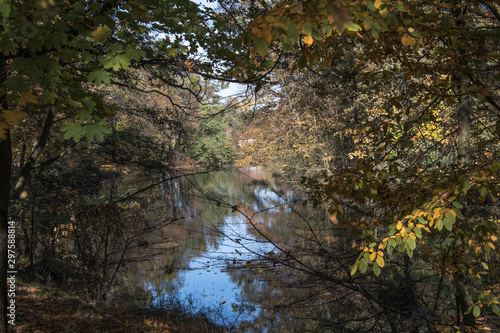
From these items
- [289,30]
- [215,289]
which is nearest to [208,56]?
[289,30]

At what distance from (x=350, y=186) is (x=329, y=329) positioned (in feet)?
18.8

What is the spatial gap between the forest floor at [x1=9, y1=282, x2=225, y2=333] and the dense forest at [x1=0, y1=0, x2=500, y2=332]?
56 mm

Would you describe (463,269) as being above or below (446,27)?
below

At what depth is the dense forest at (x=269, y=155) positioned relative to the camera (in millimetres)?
2355

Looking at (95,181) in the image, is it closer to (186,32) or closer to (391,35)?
(186,32)

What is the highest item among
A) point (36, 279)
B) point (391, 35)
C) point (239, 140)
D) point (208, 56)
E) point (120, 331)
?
point (239, 140)

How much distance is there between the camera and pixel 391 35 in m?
2.86

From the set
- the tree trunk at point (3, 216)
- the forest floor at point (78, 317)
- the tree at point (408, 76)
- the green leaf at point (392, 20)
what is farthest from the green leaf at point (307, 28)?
the forest floor at point (78, 317)

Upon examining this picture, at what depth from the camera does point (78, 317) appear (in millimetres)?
5793

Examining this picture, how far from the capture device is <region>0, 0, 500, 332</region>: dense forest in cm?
236

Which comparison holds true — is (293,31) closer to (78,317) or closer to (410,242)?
(410,242)

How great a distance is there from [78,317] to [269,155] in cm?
1302

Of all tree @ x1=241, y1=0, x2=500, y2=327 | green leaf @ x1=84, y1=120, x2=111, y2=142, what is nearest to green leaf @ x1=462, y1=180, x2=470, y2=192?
tree @ x1=241, y1=0, x2=500, y2=327

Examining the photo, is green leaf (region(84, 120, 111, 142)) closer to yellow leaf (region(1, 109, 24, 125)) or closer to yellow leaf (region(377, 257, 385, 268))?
yellow leaf (region(1, 109, 24, 125))
